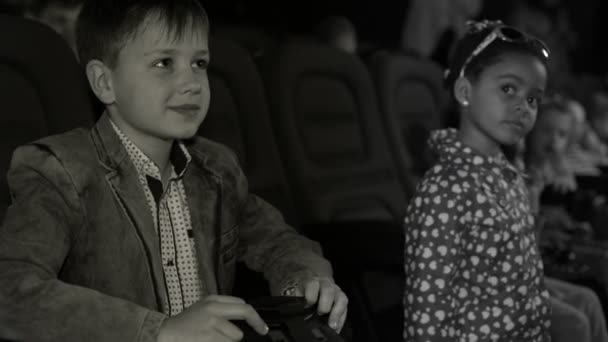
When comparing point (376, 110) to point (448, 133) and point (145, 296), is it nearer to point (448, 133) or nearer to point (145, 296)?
point (448, 133)

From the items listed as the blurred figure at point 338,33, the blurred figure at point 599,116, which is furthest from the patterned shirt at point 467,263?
the blurred figure at point 599,116

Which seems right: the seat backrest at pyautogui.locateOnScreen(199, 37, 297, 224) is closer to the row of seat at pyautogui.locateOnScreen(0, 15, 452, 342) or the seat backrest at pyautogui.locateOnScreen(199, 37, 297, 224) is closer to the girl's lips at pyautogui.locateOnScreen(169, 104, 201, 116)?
the row of seat at pyautogui.locateOnScreen(0, 15, 452, 342)

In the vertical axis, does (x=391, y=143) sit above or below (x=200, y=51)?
below

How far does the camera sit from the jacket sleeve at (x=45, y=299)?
76 centimetres

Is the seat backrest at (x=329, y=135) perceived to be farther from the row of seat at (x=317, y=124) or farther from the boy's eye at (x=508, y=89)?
the boy's eye at (x=508, y=89)

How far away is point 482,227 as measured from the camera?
4.00ft

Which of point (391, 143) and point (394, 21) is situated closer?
point (391, 143)

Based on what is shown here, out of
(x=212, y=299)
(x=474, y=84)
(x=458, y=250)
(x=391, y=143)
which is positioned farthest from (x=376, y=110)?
(x=212, y=299)

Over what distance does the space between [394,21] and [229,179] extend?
11.0ft

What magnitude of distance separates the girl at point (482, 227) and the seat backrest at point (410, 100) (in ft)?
2.76

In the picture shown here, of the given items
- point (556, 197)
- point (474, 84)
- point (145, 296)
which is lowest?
point (556, 197)

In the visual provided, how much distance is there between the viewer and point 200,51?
979mm

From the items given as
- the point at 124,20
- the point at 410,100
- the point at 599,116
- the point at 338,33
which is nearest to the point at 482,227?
the point at 124,20

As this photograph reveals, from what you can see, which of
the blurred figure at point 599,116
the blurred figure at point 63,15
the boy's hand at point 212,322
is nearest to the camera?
the boy's hand at point 212,322
